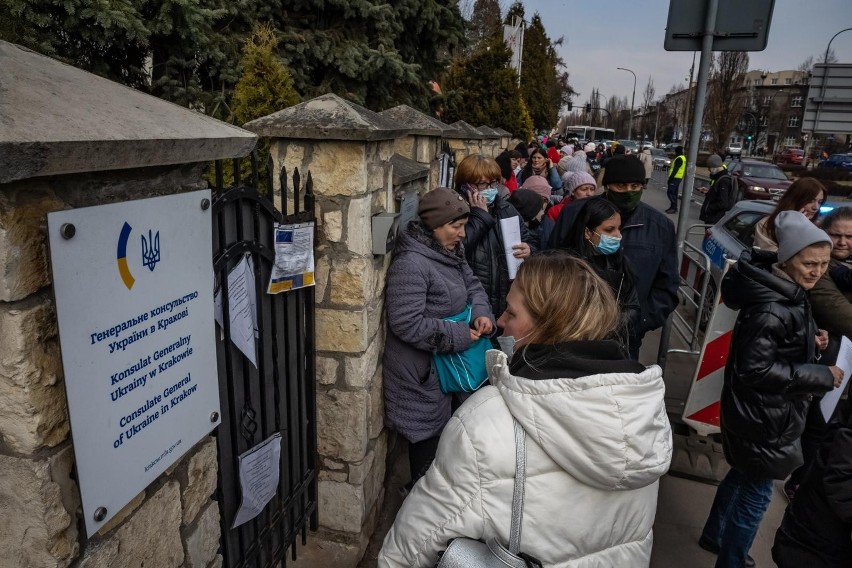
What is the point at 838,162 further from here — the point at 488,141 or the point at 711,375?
the point at 711,375

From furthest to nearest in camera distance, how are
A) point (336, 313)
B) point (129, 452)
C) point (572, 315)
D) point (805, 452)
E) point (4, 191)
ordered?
point (805, 452), point (336, 313), point (572, 315), point (129, 452), point (4, 191)

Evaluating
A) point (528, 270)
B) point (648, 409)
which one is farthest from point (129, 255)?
point (648, 409)

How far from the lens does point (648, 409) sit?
1.37 m

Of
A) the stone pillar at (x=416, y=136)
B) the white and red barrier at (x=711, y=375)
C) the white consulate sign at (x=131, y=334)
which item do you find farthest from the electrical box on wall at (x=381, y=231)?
the white and red barrier at (x=711, y=375)

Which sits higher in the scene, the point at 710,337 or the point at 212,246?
the point at 212,246

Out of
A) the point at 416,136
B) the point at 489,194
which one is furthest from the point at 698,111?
the point at 416,136

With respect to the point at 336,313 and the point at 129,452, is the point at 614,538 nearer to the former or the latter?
the point at 129,452

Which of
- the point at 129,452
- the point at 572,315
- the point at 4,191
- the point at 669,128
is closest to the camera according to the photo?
the point at 4,191

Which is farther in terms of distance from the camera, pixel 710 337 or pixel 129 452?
pixel 710 337

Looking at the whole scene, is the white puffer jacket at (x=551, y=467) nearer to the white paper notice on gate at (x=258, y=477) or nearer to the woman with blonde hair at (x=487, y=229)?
the white paper notice on gate at (x=258, y=477)

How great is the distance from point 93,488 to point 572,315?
1.27 m

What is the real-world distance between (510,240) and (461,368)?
1.26 metres

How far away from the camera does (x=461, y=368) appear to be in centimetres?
293

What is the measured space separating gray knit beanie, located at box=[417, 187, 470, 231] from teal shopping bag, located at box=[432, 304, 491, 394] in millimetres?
515
